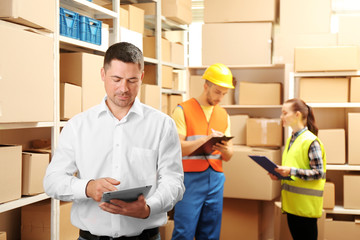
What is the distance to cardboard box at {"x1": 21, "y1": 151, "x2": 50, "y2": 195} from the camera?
230 centimetres

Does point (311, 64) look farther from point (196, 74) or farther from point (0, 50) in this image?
point (0, 50)

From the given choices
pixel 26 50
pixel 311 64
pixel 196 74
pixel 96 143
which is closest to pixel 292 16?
pixel 311 64

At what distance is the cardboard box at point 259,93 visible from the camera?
4.25 m

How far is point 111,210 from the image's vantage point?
1.46 metres

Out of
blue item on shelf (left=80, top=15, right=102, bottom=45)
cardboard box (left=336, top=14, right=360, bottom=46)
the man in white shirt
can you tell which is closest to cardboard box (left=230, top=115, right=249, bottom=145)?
cardboard box (left=336, top=14, right=360, bottom=46)

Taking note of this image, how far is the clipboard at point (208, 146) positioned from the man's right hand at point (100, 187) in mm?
1278

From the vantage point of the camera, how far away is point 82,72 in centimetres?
268

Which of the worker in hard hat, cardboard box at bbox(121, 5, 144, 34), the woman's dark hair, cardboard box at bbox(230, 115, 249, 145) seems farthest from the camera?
cardboard box at bbox(230, 115, 249, 145)

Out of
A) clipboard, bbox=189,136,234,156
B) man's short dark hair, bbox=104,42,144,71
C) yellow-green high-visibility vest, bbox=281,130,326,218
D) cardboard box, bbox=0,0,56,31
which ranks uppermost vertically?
cardboard box, bbox=0,0,56,31

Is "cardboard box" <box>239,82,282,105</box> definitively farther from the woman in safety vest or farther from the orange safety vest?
the orange safety vest

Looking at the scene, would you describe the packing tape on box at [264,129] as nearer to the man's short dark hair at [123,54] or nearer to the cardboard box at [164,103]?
the cardboard box at [164,103]

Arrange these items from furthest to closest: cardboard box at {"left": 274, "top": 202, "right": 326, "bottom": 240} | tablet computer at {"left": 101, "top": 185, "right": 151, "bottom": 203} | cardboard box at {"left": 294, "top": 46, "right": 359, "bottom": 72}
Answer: cardboard box at {"left": 294, "top": 46, "right": 359, "bottom": 72} → cardboard box at {"left": 274, "top": 202, "right": 326, "bottom": 240} → tablet computer at {"left": 101, "top": 185, "right": 151, "bottom": 203}

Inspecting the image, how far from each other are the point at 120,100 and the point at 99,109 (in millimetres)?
95

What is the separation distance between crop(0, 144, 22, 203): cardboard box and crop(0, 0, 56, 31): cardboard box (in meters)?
0.60
